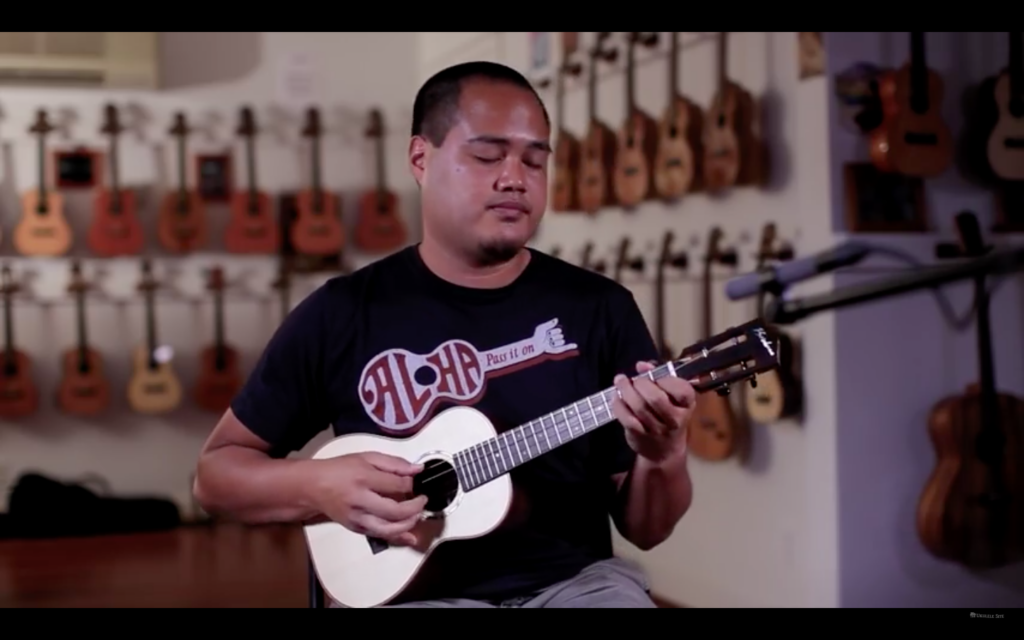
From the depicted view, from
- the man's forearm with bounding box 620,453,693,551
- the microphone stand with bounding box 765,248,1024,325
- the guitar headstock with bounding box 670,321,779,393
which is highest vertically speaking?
the microphone stand with bounding box 765,248,1024,325

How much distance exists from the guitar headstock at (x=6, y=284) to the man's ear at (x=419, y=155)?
392cm

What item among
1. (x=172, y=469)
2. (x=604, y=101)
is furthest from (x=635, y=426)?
(x=172, y=469)

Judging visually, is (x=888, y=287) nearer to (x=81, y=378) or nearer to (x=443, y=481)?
(x=443, y=481)

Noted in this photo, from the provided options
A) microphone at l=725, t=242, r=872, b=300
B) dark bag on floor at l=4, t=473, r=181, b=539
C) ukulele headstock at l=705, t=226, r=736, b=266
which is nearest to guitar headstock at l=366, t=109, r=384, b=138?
dark bag on floor at l=4, t=473, r=181, b=539

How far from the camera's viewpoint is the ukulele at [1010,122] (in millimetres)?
2963

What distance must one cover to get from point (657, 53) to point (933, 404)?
4.88 feet

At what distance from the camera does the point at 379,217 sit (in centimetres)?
533

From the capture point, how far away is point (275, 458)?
151cm

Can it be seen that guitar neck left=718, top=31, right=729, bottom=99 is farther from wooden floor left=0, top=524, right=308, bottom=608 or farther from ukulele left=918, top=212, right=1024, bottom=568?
wooden floor left=0, top=524, right=308, bottom=608

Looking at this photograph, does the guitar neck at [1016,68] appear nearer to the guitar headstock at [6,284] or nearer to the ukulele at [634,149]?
the ukulele at [634,149]

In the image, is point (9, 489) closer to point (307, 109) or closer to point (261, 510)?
point (307, 109)

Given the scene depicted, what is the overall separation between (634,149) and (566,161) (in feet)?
1.68

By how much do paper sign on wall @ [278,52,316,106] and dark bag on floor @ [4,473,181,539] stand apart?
2.03 m

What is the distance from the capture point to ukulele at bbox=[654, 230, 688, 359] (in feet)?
11.8
